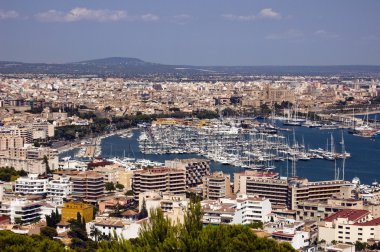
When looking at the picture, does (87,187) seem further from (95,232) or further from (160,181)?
(95,232)

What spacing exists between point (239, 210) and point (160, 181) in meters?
2.51

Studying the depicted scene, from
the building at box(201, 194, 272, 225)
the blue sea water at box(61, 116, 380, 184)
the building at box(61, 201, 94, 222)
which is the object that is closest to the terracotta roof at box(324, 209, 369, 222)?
the building at box(201, 194, 272, 225)

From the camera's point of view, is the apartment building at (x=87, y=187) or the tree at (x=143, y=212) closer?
the tree at (x=143, y=212)

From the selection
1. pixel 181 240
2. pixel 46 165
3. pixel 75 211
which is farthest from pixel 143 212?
pixel 181 240

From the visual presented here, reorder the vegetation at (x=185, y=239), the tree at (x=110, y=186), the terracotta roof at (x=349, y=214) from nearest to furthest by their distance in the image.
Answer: the vegetation at (x=185, y=239) < the terracotta roof at (x=349, y=214) < the tree at (x=110, y=186)

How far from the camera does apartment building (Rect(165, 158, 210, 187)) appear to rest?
42.0 feet

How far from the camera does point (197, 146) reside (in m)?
20.5

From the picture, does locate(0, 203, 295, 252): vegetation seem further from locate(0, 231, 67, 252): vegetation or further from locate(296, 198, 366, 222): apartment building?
locate(296, 198, 366, 222): apartment building

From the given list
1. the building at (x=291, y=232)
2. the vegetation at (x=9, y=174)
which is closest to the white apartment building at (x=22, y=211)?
the vegetation at (x=9, y=174)

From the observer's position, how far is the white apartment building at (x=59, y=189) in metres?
11.8

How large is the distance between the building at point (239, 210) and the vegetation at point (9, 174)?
4.44 m

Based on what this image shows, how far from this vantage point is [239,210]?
9.63 meters

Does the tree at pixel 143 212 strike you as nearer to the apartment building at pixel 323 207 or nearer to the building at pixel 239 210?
the building at pixel 239 210

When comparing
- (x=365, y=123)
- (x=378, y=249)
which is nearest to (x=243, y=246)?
(x=378, y=249)
